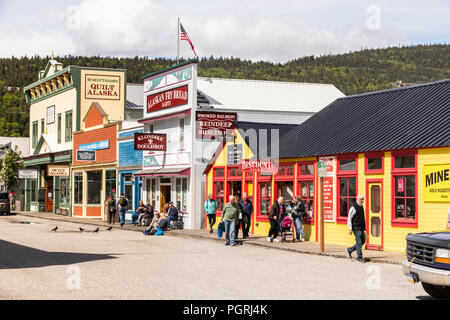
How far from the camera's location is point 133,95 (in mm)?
56438

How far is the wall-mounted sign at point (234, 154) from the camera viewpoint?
31712 mm

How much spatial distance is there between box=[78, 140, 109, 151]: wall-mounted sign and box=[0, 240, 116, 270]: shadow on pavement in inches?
945

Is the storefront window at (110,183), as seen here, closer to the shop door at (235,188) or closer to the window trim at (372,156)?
the shop door at (235,188)

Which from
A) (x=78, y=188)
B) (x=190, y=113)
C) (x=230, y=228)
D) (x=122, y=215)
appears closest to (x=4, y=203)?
(x=78, y=188)

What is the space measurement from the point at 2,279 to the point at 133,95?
Result: 4346cm

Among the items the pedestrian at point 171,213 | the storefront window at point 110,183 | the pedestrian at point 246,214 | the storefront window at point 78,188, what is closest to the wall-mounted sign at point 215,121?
the pedestrian at point 171,213

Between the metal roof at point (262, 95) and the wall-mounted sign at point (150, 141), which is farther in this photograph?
the metal roof at point (262, 95)

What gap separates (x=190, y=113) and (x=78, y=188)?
18.2 meters

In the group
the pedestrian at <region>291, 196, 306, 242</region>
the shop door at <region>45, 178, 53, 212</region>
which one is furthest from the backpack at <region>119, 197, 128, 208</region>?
the shop door at <region>45, 178, 53, 212</region>

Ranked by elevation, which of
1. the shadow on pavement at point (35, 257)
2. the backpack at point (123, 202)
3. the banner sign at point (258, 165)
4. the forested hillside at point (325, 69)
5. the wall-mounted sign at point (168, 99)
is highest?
the forested hillside at point (325, 69)

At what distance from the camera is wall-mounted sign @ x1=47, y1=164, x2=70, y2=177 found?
164ft

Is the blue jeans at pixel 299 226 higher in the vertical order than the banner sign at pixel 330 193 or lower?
lower

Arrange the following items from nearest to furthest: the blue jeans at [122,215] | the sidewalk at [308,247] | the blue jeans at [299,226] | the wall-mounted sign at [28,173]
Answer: the sidewalk at [308,247] < the blue jeans at [299,226] < the blue jeans at [122,215] < the wall-mounted sign at [28,173]
